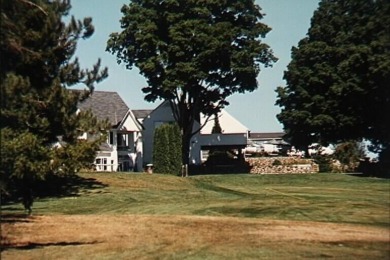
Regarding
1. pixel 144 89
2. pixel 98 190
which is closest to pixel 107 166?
pixel 144 89

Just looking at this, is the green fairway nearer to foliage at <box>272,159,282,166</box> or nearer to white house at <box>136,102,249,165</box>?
foliage at <box>272,159,282,166</box>

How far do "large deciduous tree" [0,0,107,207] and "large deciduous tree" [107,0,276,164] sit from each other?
2421 cm

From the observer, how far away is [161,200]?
2372 cm

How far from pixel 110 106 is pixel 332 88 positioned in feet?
72.3

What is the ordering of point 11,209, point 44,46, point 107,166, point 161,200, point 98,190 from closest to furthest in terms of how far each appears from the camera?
point 44,46
point 11,209
point 161,200
point 98,190
point 107,166

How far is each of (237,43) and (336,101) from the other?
41.2ft

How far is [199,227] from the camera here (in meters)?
15.3

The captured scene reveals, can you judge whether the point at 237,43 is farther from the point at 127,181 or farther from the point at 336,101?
the point at 127,181

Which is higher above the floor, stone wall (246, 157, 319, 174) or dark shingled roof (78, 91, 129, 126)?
dark shingled roof (78, 91, 129, 126)

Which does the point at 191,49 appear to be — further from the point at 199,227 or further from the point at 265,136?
the point at 265,136

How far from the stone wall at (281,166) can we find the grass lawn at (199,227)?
787 inches

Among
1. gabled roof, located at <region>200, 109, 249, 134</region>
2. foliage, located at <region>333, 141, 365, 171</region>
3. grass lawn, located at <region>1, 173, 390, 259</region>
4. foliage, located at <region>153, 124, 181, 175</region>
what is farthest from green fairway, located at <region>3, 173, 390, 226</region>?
gabled roof, located at <region>200, 109, 249, 134</region>

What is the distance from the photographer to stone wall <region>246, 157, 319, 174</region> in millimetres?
45562

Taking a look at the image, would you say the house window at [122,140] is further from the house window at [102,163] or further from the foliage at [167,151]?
the foliage at [167,151]
